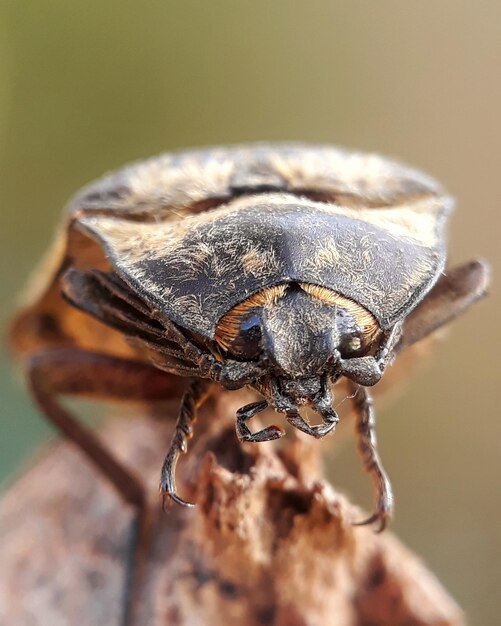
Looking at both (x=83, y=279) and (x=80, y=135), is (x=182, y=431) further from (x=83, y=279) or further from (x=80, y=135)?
(x=80, y=135)

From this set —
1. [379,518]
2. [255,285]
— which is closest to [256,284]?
[255,285]

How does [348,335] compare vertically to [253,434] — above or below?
above

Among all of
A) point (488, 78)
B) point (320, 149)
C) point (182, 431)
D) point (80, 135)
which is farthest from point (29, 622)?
point (488, 78)

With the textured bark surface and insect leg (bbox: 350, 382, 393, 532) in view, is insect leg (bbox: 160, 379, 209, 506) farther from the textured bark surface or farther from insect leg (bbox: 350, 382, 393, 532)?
insect leg (bbox: 350, 382, 393, 532)

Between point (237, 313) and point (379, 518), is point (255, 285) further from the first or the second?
point (379, 518)

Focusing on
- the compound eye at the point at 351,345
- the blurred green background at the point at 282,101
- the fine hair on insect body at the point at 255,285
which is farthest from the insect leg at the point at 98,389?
the blurred green background at the point at 282,101

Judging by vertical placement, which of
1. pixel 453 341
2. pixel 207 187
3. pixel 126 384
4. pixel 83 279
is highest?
pixel 207 187
